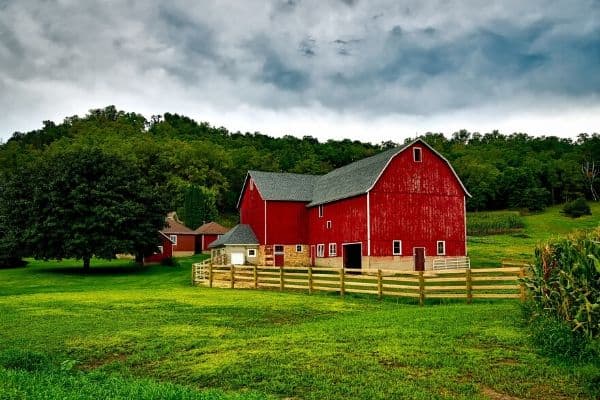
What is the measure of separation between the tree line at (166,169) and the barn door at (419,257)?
1907 centimetres

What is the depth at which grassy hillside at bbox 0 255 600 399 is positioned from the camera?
8.33m

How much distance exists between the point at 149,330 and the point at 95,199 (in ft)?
95.6

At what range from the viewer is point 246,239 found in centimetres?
4397

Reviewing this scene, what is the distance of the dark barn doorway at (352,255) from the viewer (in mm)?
38906

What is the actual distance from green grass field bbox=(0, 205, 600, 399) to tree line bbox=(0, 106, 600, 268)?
21751mm

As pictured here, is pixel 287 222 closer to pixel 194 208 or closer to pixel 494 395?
pixel 194 208

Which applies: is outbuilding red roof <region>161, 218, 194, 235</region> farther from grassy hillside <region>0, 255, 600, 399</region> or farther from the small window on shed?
grassy hillside <region>0, 255, 600, 399</region>

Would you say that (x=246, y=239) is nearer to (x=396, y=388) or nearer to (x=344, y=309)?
(x=344, y=309)

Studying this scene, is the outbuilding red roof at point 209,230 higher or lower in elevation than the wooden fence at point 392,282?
higher

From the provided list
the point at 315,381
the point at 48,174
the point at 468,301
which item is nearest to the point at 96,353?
the point at 315,381

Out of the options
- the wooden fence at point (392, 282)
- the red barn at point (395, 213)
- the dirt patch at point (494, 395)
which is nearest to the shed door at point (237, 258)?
the red barn at point (395, 213)

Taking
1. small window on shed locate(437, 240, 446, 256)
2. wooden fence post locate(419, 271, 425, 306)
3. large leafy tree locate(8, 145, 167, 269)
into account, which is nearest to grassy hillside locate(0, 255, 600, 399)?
wooden fence post locate(419, 271, 425, 306)

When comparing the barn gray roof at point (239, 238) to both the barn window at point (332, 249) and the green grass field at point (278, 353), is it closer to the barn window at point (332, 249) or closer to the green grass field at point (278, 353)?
the barn window at point (332, 249)

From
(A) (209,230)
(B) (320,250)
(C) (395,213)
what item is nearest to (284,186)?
(B) (320,250)
